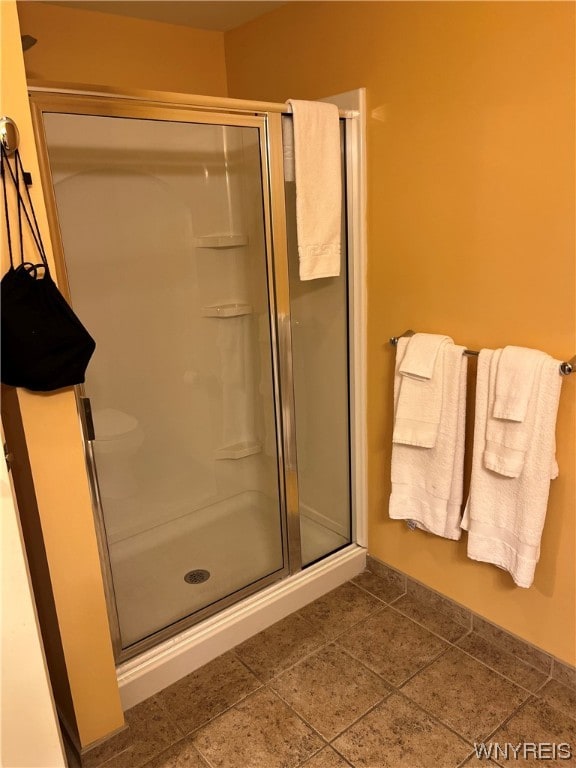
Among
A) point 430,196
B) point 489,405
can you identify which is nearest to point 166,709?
point 489,405

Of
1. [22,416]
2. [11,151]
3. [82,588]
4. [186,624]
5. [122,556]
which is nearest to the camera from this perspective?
[11,151]

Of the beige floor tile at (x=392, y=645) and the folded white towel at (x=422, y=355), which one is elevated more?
the folded white towel at (x=422, y=355)

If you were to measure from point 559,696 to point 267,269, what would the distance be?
5.48ft

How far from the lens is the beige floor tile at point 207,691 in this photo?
5.69 ft

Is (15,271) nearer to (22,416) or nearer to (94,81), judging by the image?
(22,416)

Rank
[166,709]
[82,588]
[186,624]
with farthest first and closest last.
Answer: [186,624]
[166,709]
[82,588]

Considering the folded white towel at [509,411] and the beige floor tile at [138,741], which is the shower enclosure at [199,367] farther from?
the folded white towel at [509,411]

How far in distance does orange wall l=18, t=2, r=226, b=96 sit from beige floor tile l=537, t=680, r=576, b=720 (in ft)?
8.68

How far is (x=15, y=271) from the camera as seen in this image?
1.21 m

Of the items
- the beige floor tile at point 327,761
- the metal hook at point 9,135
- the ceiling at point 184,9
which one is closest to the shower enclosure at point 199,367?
the ceiling at point 184,9

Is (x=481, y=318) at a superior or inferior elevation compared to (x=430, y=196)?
inferior

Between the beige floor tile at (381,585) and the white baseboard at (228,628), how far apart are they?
0.13ft

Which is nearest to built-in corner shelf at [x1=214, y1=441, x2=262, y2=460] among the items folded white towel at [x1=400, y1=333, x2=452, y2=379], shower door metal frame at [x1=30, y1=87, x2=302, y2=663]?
shower door metal frame at [x1=30, y1=87, x2=302, y2=663]

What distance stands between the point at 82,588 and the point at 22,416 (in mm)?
496
